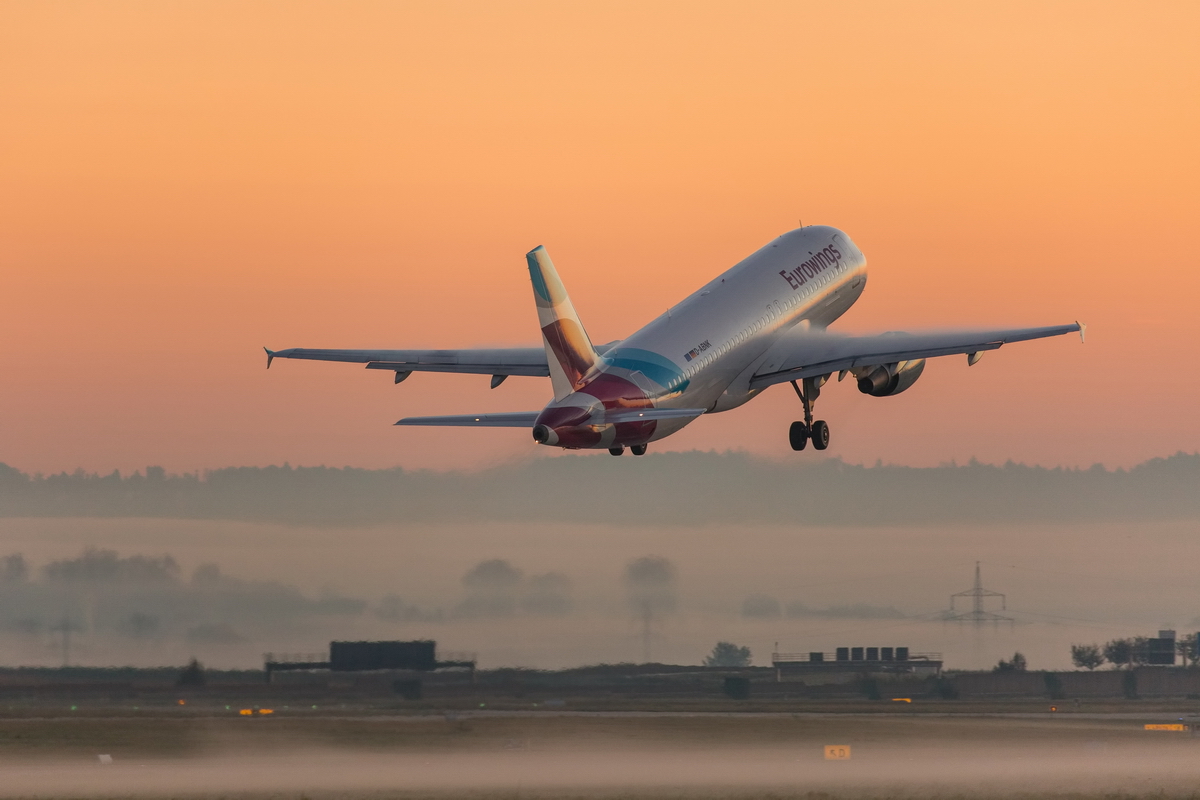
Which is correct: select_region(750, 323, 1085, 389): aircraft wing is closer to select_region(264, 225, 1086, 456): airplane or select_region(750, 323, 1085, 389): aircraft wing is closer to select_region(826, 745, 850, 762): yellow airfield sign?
select_region(264, 225, 1086, 456): airplane

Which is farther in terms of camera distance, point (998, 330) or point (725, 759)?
point (725, 759)

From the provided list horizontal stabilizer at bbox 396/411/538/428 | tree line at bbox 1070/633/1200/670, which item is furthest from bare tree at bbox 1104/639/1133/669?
horizontal stabilizer at bbox 396/411/538/428

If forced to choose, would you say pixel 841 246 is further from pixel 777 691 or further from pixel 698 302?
pixel 777 691

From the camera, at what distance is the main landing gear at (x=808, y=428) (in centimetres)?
7344

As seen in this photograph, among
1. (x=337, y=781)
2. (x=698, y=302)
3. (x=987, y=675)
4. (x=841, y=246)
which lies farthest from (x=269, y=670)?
(x=987, y=675)

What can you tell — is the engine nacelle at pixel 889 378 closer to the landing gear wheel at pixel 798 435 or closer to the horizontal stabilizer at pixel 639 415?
the landing gear wheel at pixel 798 435

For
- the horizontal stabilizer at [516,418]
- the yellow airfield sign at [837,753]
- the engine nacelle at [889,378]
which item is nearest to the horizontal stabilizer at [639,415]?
the horizontal stabilizer at [516,418]

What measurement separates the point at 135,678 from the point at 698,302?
30421 millimetres

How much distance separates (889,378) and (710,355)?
32.3 feet

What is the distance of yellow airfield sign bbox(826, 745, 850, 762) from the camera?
250ft

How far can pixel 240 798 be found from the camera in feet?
213

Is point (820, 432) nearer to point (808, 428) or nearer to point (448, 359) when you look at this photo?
point (808, 428)

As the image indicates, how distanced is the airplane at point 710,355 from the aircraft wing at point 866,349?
6 centimetres

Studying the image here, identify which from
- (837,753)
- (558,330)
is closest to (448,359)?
(558,330)
